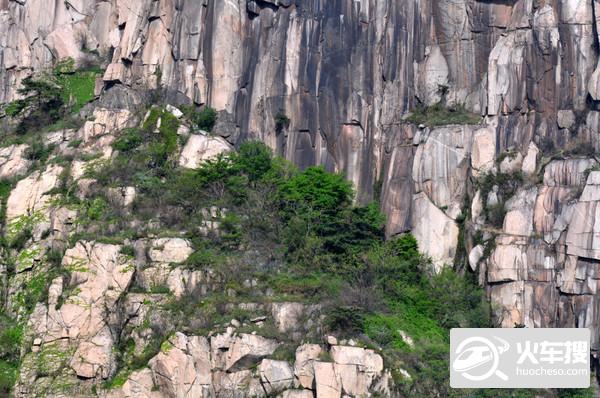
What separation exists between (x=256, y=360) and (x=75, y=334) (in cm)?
628

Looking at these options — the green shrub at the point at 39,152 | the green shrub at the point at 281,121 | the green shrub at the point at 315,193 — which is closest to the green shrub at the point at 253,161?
the green shrub at the point at 315,193

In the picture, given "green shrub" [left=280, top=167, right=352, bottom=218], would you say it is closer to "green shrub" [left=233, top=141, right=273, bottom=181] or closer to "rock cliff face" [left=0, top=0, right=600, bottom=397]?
"green shrub" [left=233, top=141, right=273, bottom=181]

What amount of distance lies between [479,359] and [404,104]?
54.1ft

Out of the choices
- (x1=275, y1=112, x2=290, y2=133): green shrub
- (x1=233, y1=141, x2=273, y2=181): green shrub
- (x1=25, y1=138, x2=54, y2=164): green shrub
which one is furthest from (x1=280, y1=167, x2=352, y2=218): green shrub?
(x1=25, y1=138, x2=54, y2=164): green shrub

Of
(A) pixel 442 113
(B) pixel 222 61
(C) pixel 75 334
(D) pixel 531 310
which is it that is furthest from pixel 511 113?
(C) pixel 75 334

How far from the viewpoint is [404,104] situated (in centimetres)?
6234

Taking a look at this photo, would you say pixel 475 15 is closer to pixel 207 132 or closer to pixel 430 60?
pixel 430 60

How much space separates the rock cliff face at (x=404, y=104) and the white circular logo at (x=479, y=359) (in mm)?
6464

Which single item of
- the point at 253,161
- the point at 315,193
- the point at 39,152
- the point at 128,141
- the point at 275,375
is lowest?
the point at 275,375

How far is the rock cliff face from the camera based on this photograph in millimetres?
55625

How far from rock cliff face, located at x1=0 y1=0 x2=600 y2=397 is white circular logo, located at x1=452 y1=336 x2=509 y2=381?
6.46 meters

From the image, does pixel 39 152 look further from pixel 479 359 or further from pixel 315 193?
pixel 479 359

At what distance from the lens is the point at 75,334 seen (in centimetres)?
5319

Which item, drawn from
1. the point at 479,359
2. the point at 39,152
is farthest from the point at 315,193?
the point at 479,359
